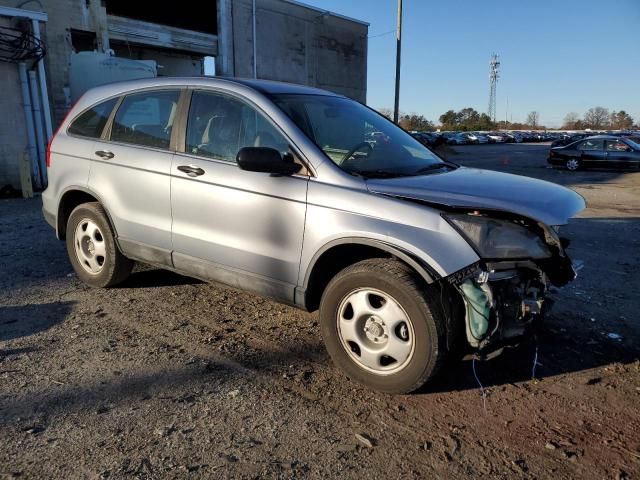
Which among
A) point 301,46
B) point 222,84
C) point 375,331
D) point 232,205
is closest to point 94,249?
point 232,205

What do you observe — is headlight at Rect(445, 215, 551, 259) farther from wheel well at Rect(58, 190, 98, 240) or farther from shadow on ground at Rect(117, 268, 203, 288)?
wheel well at Rect(58, 190, 98, 240)

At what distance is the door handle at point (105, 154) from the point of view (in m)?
4.52

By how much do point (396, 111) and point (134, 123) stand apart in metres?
22.1

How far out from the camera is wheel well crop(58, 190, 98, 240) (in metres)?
4.96

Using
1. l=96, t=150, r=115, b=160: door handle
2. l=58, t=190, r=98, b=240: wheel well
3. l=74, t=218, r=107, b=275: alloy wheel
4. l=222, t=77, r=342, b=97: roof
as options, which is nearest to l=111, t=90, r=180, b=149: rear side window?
l=96, t=150, r=115, b=160: door handle

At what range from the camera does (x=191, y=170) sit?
393 cm

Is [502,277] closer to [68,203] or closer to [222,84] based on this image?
[222,84]

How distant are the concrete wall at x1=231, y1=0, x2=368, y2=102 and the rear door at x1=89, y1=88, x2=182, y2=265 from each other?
73.5 feet

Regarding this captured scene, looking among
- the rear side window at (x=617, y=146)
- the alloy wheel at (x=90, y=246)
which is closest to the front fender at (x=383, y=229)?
the alloy wheel at (x=90, y=246)

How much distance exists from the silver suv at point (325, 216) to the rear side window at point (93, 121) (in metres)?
0.01

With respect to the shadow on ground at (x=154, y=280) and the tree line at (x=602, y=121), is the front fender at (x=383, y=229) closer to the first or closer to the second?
the shadow on ground at (x=154, y=280)

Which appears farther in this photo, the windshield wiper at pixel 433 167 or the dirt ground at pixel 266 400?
the windshield wiper at pixel 433 167

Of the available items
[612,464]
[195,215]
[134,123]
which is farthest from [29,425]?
[612,464]

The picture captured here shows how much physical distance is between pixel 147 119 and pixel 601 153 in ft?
69.7
